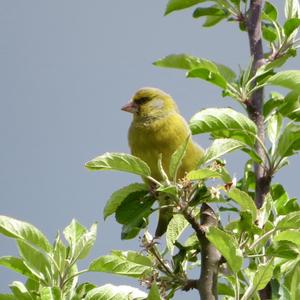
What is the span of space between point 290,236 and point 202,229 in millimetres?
291

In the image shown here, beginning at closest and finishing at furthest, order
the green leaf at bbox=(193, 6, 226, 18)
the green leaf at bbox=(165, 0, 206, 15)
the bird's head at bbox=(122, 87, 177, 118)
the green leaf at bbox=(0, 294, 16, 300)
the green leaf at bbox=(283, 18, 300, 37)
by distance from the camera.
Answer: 1. the green leaf at bbox=(0, 294, 16, 300)
2. the green leaf at bbox=(283, 18, 300, 37)
3. the green leaf at bbox=(165, 0, 206, 15)
4. the green leaf at bbox=(193, 6, 226, 18)
5. the bird's head at bbox=(122, 87, 177, 118)

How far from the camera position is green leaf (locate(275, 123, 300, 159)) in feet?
10.3

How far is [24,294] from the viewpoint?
9.01 feet

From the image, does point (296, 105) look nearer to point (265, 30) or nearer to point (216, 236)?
point (265, 30)

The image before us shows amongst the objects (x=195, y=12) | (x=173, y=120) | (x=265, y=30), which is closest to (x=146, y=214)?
(x=265, y=30)

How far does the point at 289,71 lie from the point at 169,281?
98 cm

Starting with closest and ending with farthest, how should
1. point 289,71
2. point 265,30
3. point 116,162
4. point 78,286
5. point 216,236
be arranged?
1. point 216,236
2. point 116,162
3. point 78,286
4. point 289,71
5. point 265,30

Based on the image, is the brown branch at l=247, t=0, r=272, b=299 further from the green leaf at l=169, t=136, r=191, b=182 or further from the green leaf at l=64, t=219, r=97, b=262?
the green leaf at l=64, t=219, r=97, b=262

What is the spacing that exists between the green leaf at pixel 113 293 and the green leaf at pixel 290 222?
1.75ft

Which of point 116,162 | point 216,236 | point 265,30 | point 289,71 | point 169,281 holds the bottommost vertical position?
point 169,281

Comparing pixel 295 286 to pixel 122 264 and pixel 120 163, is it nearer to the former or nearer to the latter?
pixel 122 264

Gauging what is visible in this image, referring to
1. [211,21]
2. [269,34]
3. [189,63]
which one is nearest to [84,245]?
[189,63]

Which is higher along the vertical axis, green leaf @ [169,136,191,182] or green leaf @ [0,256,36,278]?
green leaf @ [169,136,191,182]

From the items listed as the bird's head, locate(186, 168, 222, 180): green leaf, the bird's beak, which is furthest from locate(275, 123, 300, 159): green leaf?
the bird's beak
